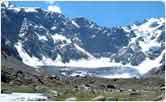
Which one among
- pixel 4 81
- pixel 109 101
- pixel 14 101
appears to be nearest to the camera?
pixel 14 101

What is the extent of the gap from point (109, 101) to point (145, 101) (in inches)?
206

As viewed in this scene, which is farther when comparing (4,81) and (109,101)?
(4,81)

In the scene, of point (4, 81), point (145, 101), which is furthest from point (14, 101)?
point (4, 81)

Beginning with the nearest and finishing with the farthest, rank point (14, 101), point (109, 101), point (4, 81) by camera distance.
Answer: point (14, 101) → point (109, 101) → point (4, 81)

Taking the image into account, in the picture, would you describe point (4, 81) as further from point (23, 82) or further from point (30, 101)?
point (30, 101)

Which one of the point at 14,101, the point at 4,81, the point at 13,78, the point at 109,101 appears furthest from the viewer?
the point at 13,78

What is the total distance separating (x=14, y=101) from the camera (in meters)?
62.5

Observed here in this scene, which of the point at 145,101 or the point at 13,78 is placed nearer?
the point at 145,101

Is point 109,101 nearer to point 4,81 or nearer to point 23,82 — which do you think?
point 4,81

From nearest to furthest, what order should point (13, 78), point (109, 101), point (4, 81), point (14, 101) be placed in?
point (14, 101)
point (109, 101)
point (4, 81)
point (13, 78)

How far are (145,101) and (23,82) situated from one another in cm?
10485

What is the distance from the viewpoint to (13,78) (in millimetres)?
166875

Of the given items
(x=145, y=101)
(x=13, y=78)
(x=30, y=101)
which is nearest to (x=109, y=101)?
(x=145, y=101)

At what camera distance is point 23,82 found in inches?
6663
